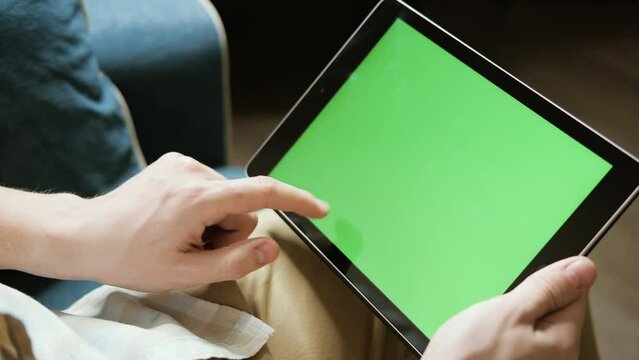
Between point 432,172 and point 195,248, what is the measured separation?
0.88 feet

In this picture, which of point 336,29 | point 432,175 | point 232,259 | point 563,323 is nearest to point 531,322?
point 563,323

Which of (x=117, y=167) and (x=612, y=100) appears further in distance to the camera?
(x=612, y=100)

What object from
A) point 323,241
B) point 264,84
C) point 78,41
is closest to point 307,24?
point 264,84

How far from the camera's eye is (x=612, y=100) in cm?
157

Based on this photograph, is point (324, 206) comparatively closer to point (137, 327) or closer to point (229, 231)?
point (229, 231)

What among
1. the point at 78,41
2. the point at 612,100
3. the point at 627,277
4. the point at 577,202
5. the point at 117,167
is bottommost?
the point at 117,167

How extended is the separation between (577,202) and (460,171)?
0.40 feet

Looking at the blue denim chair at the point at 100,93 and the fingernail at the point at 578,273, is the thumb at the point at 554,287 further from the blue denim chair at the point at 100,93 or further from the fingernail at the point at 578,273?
the blue denim chair at the point at 100,93

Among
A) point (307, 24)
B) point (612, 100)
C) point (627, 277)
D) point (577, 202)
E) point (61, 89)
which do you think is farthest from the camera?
point (307, 24)

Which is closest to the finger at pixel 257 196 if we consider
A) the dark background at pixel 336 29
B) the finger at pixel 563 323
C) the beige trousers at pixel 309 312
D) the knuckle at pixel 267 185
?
the knuckle at pixel 267 185

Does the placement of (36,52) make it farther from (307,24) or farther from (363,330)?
(307,24)

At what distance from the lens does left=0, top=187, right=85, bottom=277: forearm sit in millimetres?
698

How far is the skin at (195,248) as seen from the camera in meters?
0.56

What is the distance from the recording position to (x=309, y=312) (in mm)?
740
